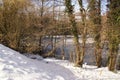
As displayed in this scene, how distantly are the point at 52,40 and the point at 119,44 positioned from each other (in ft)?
42.4

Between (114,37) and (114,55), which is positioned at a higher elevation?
(114,37)

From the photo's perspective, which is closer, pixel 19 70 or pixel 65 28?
pixel 19 70

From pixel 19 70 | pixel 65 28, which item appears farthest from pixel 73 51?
pixel 19 70

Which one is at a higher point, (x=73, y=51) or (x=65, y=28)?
(x=65, y=28)

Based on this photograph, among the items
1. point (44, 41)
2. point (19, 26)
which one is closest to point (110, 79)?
point (19, 26)

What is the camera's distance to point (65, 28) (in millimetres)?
19234

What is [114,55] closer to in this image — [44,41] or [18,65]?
[18,65]

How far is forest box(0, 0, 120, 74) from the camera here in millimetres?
15189

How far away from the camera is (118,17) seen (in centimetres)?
1434

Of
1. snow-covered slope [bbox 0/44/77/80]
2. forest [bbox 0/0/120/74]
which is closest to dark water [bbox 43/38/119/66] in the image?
forest [bbox 0/0/120/74]

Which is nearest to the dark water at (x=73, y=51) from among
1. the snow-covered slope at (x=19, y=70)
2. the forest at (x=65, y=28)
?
the forest at (x=65, y=28)

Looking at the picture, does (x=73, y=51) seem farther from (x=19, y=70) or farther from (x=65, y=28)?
(x=19, y=70)

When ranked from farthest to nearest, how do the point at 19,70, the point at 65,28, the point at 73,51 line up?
the point at 73,51 < the point at 65,28 < the point at 19,70

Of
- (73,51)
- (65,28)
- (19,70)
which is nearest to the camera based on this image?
(19,70)
